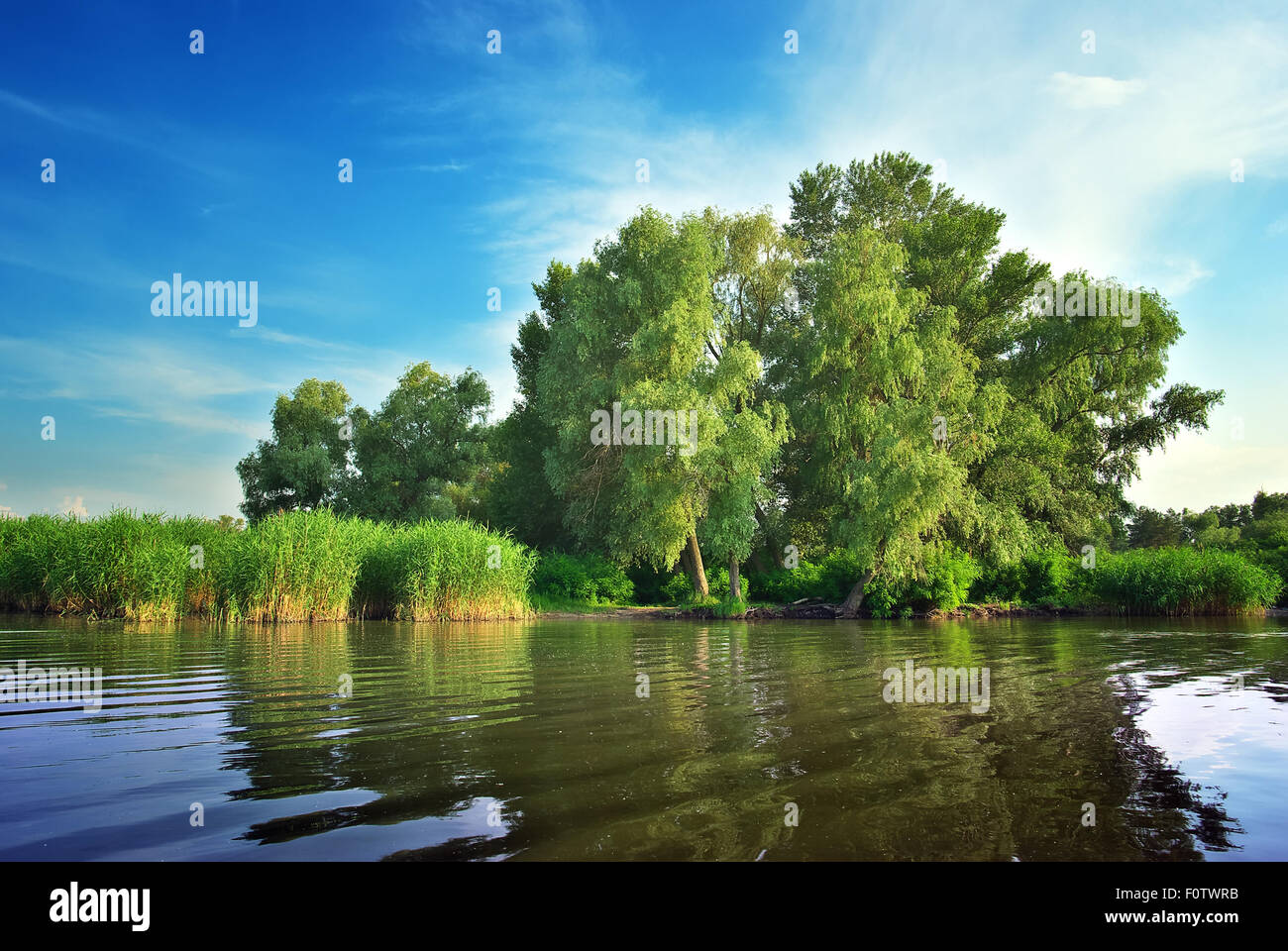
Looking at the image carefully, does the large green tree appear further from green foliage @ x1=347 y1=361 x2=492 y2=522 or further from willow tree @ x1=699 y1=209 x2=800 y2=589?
willow tree @ x1=699 y1=209 x2=800 y2=589

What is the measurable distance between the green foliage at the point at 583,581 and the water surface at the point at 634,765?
24726 mm

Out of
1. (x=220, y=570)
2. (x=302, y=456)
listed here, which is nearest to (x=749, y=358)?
(x=220, y=570)

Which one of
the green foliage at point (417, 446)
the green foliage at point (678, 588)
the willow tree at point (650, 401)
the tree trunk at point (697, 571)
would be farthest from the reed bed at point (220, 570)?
the green foliage at point (417, 446)

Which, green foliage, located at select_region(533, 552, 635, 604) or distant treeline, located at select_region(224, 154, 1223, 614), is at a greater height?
distant treeline, located at select_region(224, 154, 1223, 614)

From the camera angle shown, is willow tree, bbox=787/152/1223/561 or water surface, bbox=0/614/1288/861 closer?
water surface, bbox=0/614/1288/861

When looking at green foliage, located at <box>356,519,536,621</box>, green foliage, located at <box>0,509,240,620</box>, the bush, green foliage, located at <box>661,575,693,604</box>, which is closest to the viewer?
green foliage, located at <box>0,509,240,620</box>

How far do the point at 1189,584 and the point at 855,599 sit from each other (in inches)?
487

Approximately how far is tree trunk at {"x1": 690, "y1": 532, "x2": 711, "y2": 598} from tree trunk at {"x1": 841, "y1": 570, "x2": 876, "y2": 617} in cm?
591

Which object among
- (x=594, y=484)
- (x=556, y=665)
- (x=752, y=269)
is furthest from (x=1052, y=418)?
(x=556, y=665)

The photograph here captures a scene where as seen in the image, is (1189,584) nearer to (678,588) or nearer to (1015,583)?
(1015,583)

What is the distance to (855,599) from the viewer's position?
32.8m

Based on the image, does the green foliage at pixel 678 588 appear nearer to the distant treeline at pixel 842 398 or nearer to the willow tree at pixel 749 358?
the distant treeline at pixel 842 398

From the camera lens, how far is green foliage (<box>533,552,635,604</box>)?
117 ft

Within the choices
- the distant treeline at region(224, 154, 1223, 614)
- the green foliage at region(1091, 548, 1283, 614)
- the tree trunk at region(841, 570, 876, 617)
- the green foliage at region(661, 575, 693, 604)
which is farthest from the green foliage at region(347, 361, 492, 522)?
the green foliage at region(1091, 548, 1283, 614)
